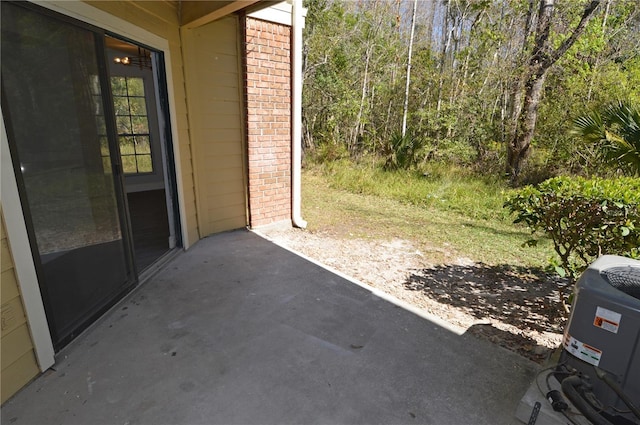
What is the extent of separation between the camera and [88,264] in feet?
7.93

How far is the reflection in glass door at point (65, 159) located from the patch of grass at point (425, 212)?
290cm

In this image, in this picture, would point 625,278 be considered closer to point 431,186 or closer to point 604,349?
point 604,349

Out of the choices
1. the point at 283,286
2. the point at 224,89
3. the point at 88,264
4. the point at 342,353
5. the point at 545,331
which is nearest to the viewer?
the point at 342,353

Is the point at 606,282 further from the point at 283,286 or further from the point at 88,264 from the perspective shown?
the point at 88,264

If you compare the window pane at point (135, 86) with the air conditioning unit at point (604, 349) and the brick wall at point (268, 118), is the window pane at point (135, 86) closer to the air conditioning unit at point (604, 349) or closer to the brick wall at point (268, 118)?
the brick wall at point (268, 118)

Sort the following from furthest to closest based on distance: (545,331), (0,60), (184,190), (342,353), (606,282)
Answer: (184,190) < (545,331) < (342,353) < (0,60) < (606,282)

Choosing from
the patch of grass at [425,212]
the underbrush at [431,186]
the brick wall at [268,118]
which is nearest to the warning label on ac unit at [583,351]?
the patch of grass at [425,212]

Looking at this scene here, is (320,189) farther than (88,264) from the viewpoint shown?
Yes

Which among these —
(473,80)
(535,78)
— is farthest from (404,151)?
(535,78)

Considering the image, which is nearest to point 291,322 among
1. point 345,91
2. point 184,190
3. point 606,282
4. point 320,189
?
point 606,282

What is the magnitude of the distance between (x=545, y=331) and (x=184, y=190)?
143 inches

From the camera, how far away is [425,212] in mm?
6242

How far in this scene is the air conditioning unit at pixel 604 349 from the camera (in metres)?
1.39

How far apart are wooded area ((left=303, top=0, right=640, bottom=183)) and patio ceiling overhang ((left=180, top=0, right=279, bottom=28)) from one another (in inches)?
243
